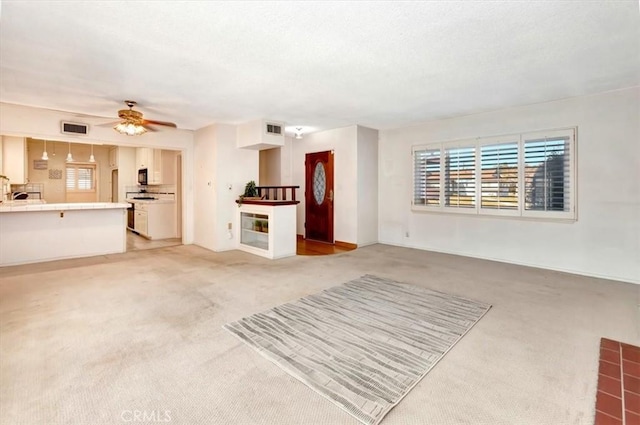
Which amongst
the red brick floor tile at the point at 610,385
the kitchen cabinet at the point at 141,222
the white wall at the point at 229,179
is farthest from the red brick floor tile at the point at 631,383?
the kitchen cabinet at the point at 141,222

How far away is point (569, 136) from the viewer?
440 centimetres

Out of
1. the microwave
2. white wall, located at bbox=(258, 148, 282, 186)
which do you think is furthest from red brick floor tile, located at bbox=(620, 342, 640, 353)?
Answer: the microwave

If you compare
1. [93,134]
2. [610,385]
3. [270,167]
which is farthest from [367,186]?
[93,134]

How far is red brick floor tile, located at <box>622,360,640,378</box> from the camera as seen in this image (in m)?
2.06

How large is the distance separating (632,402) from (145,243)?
7.84m

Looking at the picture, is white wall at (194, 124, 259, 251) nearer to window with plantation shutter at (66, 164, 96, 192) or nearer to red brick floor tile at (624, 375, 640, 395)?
window with plantation shutter at (66, 164, 96, 192)

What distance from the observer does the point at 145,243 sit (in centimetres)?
691

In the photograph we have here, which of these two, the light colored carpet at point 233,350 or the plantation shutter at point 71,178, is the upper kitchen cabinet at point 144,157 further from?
the light colored carpet at point 233,350

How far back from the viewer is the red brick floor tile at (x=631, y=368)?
206 centimetres

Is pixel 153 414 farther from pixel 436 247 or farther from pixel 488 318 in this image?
pixel 436 247

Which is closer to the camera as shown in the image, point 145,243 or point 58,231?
point 58,231

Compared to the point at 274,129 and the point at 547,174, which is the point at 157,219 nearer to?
the point at 274,129

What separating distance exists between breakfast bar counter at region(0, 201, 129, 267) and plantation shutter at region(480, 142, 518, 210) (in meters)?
6.76

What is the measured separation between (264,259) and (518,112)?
490cm
